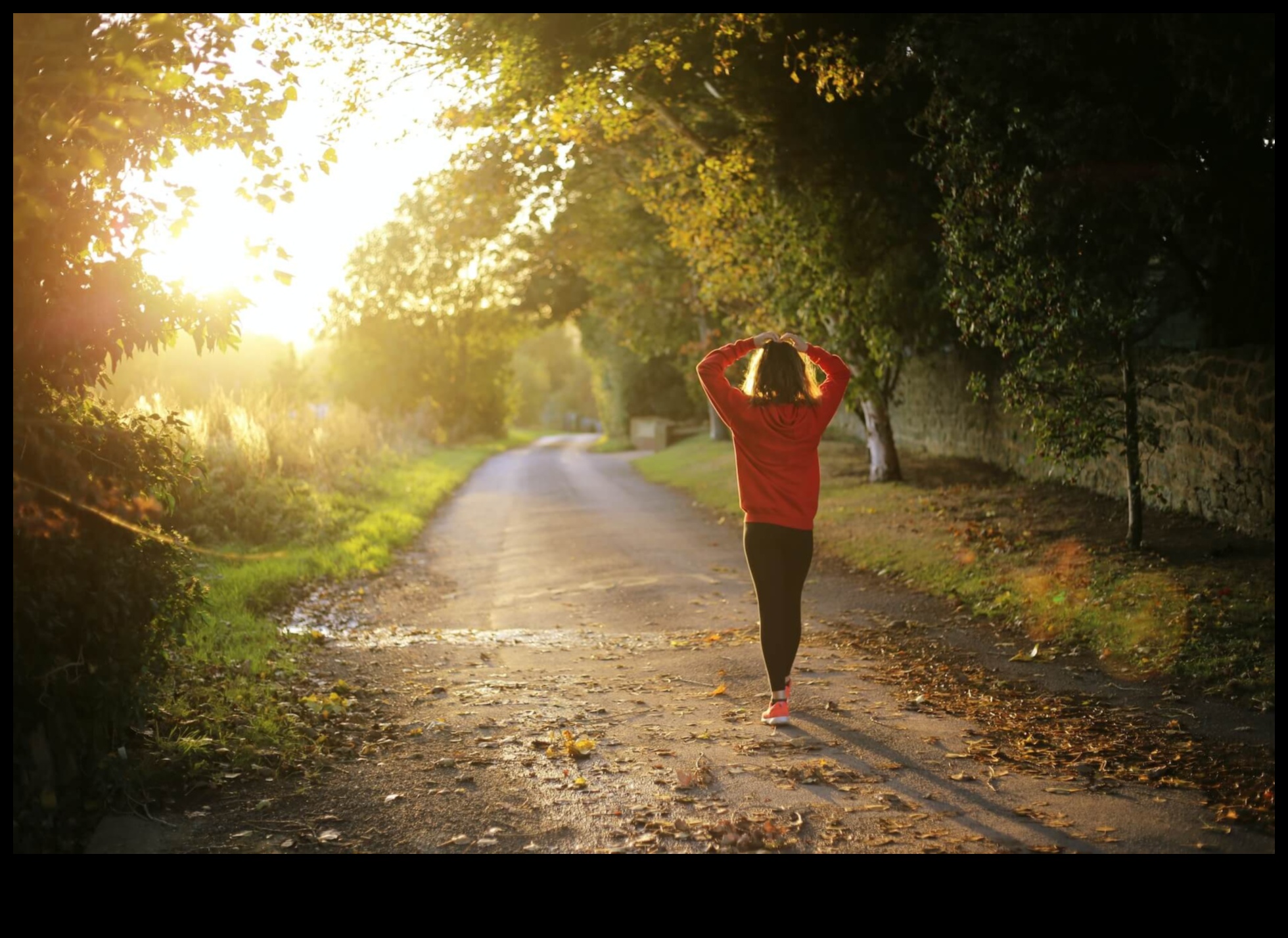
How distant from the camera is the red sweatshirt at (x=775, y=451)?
6820 millimetres

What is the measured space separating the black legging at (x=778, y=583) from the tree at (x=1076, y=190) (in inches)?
192

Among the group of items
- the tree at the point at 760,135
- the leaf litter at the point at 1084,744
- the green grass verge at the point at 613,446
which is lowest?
the leaf litter at the point at 1084,744

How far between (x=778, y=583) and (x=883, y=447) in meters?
13.7

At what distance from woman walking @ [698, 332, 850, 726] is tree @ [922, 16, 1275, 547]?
14.9 ft

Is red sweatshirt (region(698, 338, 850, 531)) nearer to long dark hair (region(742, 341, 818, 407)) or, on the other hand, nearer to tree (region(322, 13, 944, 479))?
long dark hair (region(742, 341, 818, 407))

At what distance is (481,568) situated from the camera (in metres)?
14.7

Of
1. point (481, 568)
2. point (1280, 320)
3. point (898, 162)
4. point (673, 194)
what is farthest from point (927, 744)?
point (673, 194)

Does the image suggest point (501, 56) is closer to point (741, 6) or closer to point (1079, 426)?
point (741, 6)

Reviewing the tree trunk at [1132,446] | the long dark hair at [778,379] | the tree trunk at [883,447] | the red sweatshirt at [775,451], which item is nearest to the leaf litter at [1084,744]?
the red sweatshirt at [775,451]

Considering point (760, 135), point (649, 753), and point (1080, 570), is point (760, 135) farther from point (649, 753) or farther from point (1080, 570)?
point (649, 753)

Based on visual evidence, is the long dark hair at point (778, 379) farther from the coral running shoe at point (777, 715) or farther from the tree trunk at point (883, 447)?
the tree trunk at point (883, 447)

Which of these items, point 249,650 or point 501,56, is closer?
point 249,650

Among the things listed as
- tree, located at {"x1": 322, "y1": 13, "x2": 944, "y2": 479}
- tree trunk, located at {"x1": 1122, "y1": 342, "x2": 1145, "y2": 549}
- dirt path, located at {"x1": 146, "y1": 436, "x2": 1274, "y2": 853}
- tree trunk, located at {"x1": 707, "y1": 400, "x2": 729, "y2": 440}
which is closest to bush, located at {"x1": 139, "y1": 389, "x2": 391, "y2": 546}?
dirt path, located at {"x1": 146, "y1": 436, "x2": 1274, "y2": 853}
